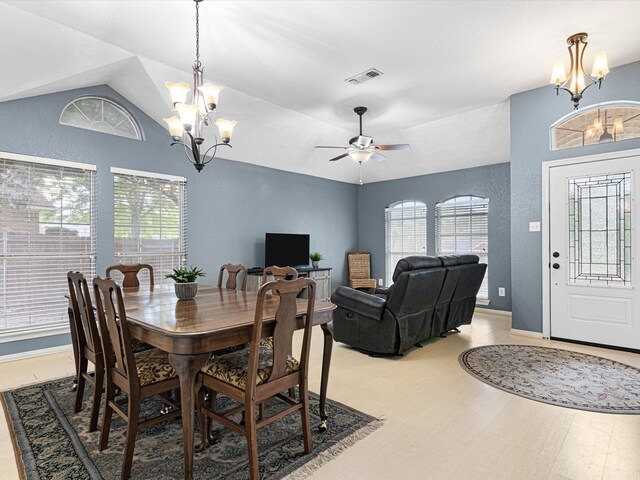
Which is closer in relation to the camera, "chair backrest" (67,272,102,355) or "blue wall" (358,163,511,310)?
"chair backrest" (67,272,102,355)

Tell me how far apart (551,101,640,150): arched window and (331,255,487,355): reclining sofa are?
1.91 m

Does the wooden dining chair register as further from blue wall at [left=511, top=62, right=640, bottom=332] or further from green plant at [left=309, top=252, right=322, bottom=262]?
blue wall at [left=511, top=62, right=640, bottom=332]

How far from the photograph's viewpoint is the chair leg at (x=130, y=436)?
1870 millimetres

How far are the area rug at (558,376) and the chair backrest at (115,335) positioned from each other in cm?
282

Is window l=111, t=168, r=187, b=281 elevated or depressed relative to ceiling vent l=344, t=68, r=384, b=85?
depressed

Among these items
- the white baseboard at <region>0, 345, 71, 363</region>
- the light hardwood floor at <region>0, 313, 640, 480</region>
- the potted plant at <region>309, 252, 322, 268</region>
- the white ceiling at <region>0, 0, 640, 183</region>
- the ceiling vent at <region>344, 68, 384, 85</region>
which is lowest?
the light hardwood floor at <region>0, 313, 640, 480</region>

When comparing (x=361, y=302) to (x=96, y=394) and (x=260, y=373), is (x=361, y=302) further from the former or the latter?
(x=96, y=394)

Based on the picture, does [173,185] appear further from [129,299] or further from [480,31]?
[480,31]

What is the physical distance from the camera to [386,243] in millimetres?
7852

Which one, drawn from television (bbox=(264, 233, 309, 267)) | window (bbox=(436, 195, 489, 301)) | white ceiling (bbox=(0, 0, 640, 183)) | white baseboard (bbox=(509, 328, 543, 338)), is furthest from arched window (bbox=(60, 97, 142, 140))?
white baseboard (bbox=(509, 328, 543, 338))

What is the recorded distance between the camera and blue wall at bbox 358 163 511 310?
6.14 metres

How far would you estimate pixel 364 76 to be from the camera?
4.20m

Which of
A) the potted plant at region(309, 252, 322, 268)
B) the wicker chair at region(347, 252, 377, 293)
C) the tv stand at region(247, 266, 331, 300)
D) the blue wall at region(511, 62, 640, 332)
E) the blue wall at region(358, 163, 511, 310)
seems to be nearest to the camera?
the blue wall at region(511, 62, 640, 332)

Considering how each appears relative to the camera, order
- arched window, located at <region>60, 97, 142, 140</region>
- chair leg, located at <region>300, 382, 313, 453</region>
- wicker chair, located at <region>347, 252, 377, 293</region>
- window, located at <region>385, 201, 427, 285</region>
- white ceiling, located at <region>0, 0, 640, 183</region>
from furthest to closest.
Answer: wicker chair, located at <region>347, 252, 377, 293</region>
window, located at <region>385, 201, 427, 285</region>
arched window, located at <region>60, 97, 142, 140</region>
white ceiling, located at <region>0, 0, 640, 183</region>
chair leg, located at <region>300, 382, 313, 453</region>
